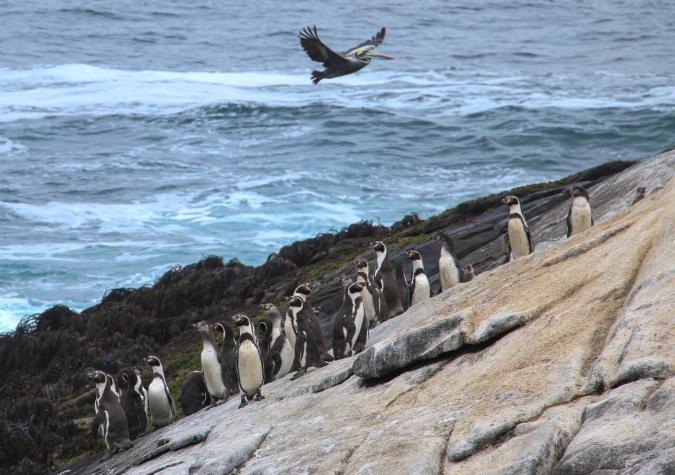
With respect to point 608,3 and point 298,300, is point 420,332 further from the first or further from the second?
point 608,3

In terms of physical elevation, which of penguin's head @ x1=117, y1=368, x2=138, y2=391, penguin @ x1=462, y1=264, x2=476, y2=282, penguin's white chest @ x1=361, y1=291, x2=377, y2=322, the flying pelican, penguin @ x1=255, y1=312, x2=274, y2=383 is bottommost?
penguin's head @ x1=117, y1=368, x2=138, y2=391

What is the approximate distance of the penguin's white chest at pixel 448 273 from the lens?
1500 centimetres

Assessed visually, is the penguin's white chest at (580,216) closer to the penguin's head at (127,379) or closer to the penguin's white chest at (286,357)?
the penguin's white chest at (286,357)

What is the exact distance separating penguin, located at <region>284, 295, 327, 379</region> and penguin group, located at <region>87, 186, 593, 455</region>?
11 mm

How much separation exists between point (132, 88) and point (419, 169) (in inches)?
718

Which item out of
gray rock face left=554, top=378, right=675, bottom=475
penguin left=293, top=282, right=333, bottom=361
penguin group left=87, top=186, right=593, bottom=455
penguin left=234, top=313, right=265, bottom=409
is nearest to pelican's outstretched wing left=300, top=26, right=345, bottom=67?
penguin group left=87, top=186, right=593, bottom=455

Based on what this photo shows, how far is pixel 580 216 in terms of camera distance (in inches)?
546

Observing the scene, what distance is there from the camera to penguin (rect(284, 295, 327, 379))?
1185 cm

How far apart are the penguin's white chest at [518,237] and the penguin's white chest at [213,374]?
430 cm

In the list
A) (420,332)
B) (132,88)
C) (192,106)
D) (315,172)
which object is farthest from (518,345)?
(132,88)

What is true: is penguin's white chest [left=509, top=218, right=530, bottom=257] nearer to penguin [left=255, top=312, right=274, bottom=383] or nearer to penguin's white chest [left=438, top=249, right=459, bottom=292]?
penguin's white chest [left=438, top=249, right=459, bottom=292]

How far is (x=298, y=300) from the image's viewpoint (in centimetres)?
1276

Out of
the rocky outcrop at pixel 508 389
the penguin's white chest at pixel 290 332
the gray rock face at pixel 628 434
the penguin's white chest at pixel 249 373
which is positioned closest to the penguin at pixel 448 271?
the penguin's white chest at pixel 290 332

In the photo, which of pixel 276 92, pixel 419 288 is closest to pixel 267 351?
pixel 419 288
